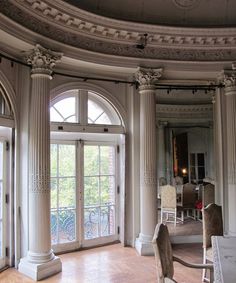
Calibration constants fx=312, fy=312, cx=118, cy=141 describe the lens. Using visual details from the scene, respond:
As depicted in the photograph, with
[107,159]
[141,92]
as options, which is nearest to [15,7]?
[141,92]

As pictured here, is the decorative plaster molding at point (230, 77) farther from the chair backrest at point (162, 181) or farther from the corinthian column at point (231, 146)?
the chair backrest at point (162, 181)

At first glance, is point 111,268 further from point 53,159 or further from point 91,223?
point 53,159

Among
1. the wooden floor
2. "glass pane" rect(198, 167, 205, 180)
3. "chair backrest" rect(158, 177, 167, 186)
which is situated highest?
"glass pane" rect(198, 167, 205, 180)

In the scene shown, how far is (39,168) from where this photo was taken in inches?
169

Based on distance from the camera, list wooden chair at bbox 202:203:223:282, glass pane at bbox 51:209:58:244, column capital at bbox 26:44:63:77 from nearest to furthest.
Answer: wooden chair at bbox 202:203:223:282 → column capital at bbox 26:44:63:77 → glass pane at bbox 51:209:58:244

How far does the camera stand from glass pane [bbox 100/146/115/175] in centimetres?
564

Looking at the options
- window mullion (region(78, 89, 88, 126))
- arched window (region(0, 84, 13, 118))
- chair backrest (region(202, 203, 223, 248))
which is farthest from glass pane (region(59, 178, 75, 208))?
chair backrest (region(202, 203, 223, 248))

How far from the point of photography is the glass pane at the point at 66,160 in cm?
521

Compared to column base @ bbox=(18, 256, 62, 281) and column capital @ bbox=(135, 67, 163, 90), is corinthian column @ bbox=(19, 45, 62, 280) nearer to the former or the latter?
column base @ bbox=(18, 256, 62, 281)

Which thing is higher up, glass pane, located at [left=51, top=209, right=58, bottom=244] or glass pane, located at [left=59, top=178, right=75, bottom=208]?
glass pane, located at [left=59, top=178, right=75, bottom=208]

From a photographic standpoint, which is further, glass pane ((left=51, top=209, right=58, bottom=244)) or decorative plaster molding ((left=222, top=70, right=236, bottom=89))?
decorative plaster molding ((left=222, top=70, right=236, bottom=89))

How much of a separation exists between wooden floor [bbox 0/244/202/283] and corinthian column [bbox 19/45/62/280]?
0.22m

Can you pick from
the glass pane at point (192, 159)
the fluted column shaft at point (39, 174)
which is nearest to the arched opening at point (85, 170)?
the fluted column shaft at point (39, 174)

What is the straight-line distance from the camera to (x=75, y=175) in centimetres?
534
